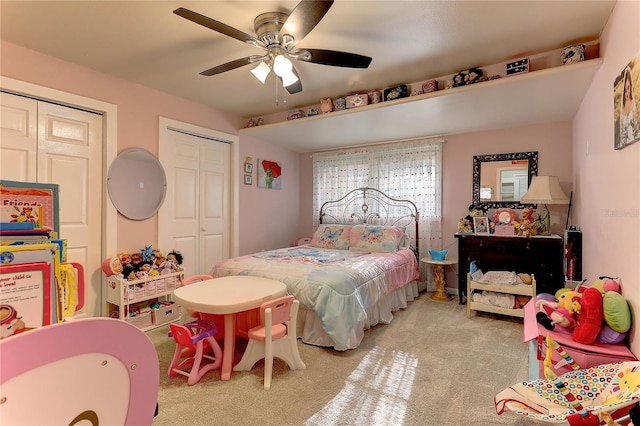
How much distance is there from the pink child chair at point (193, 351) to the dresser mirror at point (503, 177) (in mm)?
3509

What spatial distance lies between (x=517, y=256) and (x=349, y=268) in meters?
1.97

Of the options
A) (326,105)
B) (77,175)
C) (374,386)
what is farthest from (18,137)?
(374,386)

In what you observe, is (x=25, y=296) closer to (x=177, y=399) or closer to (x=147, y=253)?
(x=177, y=399)

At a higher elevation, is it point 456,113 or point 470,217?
point 456,113

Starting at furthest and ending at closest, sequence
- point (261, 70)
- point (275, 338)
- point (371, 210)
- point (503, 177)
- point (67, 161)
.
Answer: point (371, 210) → point (503, 177) → point (67, 161) → point (261, 70) → point (275, 338)

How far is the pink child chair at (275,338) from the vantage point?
212cm

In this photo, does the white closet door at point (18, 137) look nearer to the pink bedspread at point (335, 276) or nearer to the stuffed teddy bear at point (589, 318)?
the pink bedspread at point (335, 276)

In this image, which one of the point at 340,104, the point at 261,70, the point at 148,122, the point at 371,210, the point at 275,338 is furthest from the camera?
A: the point at 371,210

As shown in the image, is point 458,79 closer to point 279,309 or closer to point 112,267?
point 279,309

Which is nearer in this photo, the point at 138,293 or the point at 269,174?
the point at 138,293

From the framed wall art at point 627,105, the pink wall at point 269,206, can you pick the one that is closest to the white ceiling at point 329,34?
the framed wall art at point 627,105

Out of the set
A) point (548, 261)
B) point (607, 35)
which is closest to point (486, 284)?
point (548, 261)

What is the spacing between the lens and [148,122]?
11.1 ft

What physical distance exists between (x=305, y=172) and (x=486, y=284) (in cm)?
336
